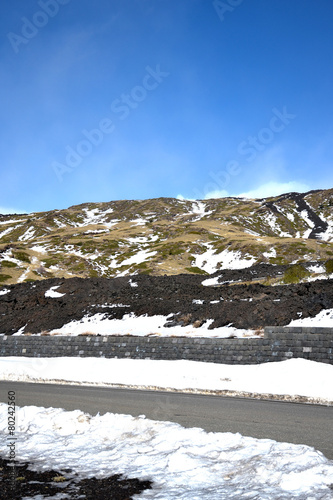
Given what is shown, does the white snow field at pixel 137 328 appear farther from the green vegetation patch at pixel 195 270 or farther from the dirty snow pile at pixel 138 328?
the green vegetation patch at pixel 195 270

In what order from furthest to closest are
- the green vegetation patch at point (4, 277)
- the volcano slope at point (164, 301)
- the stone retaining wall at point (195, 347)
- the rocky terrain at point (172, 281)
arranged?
the green vegetation patch at point (4, 277) < the rocky terrain at point (172, 281) < the volcano slope at point (164, 301) < the stone retaining wall at point (195, 347)

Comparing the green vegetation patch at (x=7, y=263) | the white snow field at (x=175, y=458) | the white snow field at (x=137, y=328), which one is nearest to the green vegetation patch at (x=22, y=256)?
the green vegetation patch at (x=7, y=263)

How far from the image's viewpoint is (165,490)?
5418mm

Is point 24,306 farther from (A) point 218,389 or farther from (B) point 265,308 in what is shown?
(A) point 218,389

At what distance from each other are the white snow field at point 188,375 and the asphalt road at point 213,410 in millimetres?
1453

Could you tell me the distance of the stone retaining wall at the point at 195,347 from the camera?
55.2ft

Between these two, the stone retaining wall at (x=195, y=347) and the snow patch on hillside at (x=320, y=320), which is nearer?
the stone retaining wall at (x=195, y=347)

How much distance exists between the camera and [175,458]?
6.41 m

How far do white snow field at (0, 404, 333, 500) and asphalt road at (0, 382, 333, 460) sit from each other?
97 cm

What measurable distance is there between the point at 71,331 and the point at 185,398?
18.4 meters

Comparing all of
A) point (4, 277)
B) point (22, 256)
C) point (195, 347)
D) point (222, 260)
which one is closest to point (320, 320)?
point (195, 347)

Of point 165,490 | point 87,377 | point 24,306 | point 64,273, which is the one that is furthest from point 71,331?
point 64,273

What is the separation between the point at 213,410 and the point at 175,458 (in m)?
4.81

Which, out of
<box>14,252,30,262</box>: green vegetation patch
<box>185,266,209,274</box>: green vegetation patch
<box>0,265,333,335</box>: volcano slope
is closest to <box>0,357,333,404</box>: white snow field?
<box>0,265,333,335</box>: volcano slope
